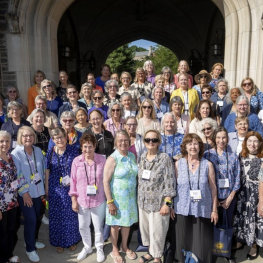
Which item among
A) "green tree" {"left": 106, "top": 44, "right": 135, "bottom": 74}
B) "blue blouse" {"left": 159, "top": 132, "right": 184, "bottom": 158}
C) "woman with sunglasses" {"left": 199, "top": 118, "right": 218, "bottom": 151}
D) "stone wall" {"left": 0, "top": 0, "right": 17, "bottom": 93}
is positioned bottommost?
"blue blouse" {"left": 159, "top": 132, "right": 184, "bottom": 158}

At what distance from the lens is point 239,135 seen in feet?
9.64

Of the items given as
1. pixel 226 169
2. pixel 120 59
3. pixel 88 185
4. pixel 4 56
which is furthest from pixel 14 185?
pixel 120 59

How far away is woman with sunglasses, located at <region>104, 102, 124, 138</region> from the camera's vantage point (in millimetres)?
3295

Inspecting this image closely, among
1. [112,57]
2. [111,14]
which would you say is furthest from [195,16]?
[112,57]

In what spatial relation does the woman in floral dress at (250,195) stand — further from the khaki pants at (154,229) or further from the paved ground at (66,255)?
the khaki pants at (154,229)

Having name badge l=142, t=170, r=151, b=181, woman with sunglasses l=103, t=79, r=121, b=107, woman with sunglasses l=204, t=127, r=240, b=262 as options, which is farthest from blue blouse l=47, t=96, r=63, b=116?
woman with sunglasses l=204, t=127, r=240, b=262

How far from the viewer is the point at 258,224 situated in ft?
8.76

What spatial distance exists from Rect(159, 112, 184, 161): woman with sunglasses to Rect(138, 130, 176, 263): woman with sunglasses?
36cm

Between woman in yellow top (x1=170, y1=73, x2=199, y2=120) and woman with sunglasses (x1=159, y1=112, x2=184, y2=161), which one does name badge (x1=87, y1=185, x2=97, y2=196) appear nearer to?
woman with sunglasses (x1=159, y1=112, x2=184, y2=161)

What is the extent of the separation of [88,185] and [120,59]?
25.4m

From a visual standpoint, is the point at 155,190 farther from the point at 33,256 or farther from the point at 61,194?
the point at 33,256

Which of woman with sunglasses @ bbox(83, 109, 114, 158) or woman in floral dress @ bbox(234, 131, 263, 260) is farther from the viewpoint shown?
woman with sunglasses @ bbox(83, 109, 114, 158)

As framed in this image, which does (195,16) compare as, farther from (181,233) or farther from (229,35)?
(181,233)

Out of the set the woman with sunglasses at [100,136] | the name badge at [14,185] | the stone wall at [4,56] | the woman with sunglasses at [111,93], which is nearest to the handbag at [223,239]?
the woman with sunglasses at [100,136]
